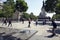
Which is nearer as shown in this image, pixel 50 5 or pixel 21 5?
pixel 50 5

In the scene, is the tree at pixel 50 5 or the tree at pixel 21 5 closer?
the tree at pixel 50 5

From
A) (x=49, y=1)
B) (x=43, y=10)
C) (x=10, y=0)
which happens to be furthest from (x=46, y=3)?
(x=10, y=0)

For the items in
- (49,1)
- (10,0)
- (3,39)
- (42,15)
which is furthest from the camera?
(10,0)

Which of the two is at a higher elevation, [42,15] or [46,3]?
[46,3]

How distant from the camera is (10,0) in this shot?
83688mm

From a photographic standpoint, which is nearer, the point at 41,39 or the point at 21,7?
the point at 41,39

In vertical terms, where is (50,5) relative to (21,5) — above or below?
below

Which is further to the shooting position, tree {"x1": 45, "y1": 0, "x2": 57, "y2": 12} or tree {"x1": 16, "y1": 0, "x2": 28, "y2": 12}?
tree {"x1": 16, "y1": 0, "x2": 28, "y2": 12}

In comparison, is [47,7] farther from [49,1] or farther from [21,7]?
[21,7]

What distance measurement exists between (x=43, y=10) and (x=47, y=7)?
24.3 feet

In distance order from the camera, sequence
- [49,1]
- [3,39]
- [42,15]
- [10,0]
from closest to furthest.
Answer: [3,39] < [49,1] < [42,15] < [10,0]

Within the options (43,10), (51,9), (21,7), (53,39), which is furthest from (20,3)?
(53,39)

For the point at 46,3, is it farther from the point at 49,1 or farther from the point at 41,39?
the point at 41,39

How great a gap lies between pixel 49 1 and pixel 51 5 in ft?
5.73
